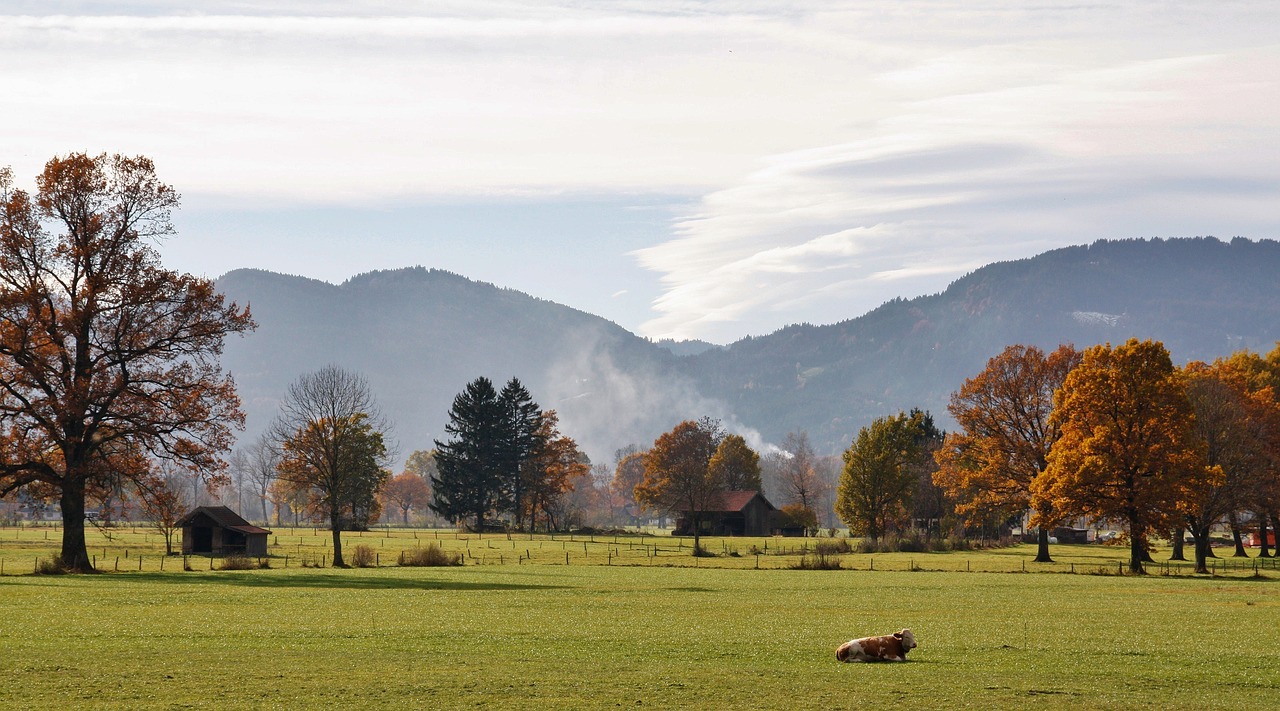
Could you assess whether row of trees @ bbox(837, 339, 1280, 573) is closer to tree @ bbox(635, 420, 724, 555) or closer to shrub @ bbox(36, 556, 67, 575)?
tree @ bbox(635, 420, 724, 555)

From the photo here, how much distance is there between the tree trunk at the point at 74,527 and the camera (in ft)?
176

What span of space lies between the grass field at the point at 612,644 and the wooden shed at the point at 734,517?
90.6 meters

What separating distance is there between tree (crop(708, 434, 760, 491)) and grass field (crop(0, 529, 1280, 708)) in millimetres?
104784

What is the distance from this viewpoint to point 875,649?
23.5 m

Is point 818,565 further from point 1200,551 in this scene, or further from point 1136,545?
point 1200,551

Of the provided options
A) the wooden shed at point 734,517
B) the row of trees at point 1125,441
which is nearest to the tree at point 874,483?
the row of trees at point 1125,441

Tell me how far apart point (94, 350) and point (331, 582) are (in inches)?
667

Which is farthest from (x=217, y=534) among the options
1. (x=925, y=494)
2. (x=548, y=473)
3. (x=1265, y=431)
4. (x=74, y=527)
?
(x=1265, y=431)

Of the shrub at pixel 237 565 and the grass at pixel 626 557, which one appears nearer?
the shrub at pixel 237 565

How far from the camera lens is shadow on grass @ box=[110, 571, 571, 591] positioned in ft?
155

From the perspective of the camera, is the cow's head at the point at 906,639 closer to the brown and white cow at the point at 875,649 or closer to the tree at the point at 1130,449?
the brown and white cow at the point at 875,649

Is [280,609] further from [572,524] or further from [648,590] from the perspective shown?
[572,524]

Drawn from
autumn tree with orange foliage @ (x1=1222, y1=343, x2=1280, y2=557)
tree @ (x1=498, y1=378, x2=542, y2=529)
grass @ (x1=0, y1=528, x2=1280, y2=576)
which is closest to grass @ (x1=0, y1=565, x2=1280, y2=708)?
grass @ (x1=0, y1=528, x2=1280, y2=576)

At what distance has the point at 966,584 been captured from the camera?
53469mm
